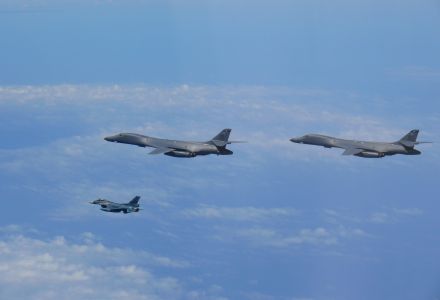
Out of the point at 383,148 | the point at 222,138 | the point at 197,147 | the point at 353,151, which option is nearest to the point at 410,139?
the point at 383,148

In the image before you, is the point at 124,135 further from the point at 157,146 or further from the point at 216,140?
the point at 216,140

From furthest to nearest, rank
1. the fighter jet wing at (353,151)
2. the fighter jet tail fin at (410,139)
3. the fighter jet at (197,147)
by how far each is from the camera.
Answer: the fighter jet at (197,147) → the fighter jet tail fin at (410,139) → the fighter jet wing at (353,151)

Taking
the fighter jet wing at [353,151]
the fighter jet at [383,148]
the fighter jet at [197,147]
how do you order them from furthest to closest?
1. the fighter jet at [197,147]
2. the fighter jet at [383,148]
3. the fighter jet wing at [353,151]

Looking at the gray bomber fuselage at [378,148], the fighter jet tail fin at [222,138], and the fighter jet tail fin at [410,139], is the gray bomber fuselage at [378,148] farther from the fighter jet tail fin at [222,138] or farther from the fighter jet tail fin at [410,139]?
the fighter jet tail fin at [222,138]

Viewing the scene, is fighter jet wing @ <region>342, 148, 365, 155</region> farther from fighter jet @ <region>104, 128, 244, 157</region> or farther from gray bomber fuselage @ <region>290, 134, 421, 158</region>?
fighter jet @ <region>104, 128, 244, 157</region>

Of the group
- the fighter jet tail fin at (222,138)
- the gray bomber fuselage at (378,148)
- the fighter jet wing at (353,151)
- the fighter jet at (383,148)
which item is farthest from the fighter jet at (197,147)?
the gray bomber fuselage at (378,148)

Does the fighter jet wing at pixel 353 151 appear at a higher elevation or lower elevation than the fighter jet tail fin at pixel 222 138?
lower

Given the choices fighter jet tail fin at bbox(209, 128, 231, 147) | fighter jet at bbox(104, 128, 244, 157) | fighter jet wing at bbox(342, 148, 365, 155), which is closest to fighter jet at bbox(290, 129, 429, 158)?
fighter jet wing at bbox(342, 148, 365, 155)

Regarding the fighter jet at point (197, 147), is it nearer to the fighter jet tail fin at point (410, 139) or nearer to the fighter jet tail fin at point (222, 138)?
the fighter jet tail fin at point (222, 138)

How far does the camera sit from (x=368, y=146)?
6862 centimetres

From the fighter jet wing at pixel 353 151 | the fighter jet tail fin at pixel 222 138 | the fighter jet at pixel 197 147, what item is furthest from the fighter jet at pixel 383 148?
the fighter jet at pixel 197 147

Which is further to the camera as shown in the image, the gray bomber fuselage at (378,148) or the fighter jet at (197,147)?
the fighter jet at (197,147)

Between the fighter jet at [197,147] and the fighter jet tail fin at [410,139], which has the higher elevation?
the fighter jet tail fin at [410,139]

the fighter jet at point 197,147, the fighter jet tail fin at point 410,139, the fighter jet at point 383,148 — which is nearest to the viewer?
the fighter jet at point 383,148
